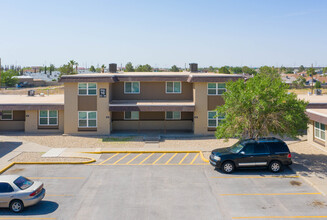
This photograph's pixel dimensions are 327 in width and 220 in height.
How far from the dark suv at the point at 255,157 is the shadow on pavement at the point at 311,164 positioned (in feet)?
4.00

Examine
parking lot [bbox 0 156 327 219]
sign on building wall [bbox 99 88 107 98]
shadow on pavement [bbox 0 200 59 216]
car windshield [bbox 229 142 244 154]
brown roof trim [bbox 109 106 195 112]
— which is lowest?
shadow on pavement [bbox 0 200 59 216]

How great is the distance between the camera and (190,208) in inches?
557

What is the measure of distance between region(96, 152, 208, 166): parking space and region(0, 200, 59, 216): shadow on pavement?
7135 millimetres

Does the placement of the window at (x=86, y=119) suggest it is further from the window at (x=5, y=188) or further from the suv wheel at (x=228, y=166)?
the window at (x=5, y=188)

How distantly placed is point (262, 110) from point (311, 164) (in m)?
4.99

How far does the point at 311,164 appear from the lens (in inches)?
819

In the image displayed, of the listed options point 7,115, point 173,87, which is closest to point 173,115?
point 173,87

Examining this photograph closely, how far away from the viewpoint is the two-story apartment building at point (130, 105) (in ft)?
99.0

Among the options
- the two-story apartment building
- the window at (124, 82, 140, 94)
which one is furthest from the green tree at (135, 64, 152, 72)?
the two-story apartment building

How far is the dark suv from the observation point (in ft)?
63.1

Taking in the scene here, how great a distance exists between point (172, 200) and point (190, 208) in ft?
3.91

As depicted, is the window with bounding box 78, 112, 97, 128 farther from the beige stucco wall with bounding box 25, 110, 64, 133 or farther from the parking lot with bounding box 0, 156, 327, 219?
the parking lot with bounding box 0, 156, 327, 219

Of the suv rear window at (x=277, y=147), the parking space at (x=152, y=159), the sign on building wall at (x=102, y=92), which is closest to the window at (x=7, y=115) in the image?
the sign on building wall at (x=102, y=92)

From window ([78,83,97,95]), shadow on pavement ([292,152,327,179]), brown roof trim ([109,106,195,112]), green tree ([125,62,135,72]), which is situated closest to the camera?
shadow on pavement ([292,152,327,179])
